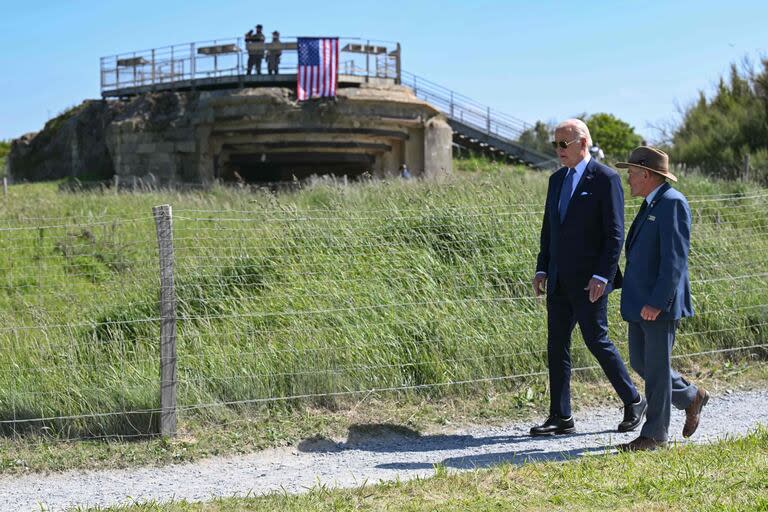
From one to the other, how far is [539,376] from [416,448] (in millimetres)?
1870

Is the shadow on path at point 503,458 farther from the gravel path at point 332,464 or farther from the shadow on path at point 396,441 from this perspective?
the shadow on path at point 396,441

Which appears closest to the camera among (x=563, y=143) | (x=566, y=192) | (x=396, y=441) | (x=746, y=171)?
(x=563, y=143)

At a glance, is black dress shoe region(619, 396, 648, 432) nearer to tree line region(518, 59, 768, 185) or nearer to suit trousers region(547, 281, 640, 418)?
suit trousers region(547, 281, 640, 418)

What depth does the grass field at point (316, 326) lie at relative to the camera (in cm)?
668

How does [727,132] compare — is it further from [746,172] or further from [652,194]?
[652,194]

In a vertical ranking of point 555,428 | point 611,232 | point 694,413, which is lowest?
point 555,428

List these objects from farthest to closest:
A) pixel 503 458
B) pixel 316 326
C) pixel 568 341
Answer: pixel 316 326 → pixel 568 341 → pixel 503 458

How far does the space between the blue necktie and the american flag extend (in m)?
19.5

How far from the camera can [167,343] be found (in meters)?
6.47

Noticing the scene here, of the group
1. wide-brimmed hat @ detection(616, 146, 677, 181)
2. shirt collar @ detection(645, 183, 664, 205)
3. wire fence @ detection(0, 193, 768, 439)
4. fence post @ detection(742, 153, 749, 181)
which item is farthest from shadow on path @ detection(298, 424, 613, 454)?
fence post @ detection(742, 153, 749, 181)

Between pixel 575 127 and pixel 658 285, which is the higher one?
pixel 575 127

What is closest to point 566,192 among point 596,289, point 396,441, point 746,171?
point 596,289

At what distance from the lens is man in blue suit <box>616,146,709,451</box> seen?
221 inches

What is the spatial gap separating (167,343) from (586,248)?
3132 millimetres
